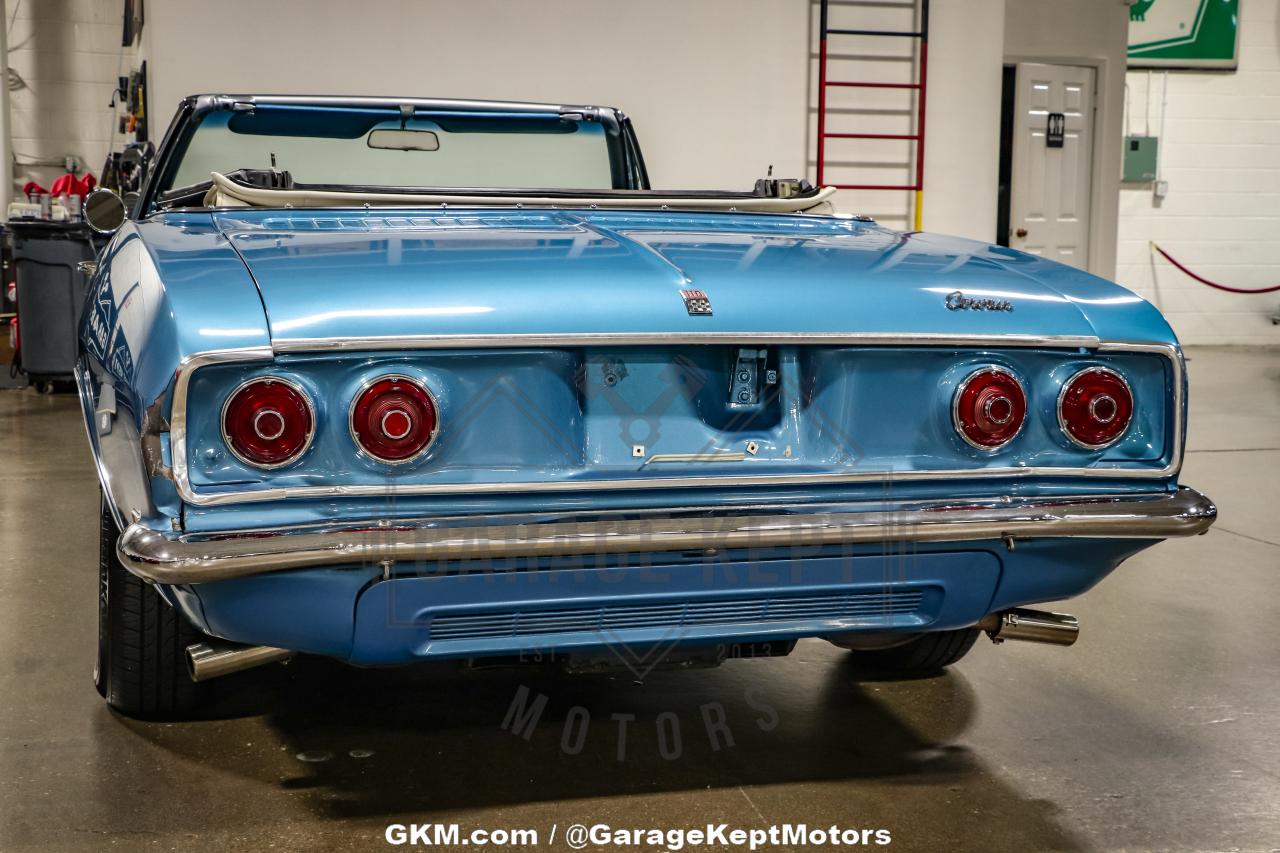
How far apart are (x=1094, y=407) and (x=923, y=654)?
968 millimetres

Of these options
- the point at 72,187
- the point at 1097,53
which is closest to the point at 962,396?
the point at 72,187

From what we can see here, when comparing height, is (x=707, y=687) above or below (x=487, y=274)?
below

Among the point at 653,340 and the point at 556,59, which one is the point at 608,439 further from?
the point at 556,59

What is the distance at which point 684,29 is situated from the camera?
8758 millimetres

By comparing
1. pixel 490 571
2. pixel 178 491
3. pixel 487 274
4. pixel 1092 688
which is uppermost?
pixel 487 274

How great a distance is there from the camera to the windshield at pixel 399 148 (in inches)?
135

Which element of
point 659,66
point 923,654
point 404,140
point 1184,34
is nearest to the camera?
point 923,654

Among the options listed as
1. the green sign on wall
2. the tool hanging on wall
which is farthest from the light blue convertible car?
the green sign on wall

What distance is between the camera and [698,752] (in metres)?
2.45

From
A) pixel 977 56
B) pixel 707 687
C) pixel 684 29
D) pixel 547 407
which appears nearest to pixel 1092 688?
pixel 707 687

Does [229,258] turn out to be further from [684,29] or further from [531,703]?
[684,29]

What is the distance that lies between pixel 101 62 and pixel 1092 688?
10.6 metres

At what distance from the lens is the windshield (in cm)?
343

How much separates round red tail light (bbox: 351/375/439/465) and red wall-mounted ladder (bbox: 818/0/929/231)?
7.56 m
